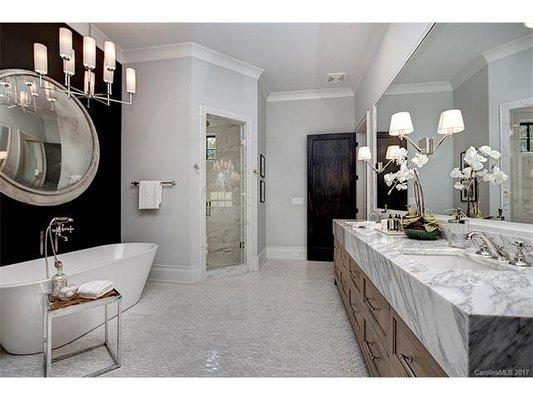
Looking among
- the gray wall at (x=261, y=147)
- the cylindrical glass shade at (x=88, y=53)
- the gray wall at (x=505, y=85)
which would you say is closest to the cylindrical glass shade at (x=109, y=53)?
the cylindrical glass shade at (x=88, y=53)

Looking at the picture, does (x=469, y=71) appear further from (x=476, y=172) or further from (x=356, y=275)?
(x=356, y=275)

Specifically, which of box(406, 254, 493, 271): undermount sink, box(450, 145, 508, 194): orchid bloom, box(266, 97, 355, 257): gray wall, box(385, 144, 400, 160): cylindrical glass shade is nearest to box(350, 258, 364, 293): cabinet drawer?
box(406, 254, 493, 271): undermount sink

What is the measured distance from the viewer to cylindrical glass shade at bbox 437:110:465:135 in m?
1.49

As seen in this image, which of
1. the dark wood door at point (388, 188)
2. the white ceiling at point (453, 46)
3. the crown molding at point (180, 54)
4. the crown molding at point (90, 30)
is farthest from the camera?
the crown molding at point (180, 54)

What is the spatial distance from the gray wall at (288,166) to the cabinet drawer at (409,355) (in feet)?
11.8

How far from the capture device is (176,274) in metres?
3.30

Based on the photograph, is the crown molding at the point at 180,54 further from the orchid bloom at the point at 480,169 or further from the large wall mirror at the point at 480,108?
the orchid bloom at the point at 480,169

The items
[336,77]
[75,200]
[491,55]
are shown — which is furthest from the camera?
[336,77]

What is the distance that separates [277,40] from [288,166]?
2.09 m

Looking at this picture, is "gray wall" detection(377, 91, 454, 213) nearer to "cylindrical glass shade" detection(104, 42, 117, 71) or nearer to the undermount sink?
the undermount sink

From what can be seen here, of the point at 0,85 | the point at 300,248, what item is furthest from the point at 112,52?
the point at 300,248

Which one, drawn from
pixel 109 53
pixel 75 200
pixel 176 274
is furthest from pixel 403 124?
pixel 75 200

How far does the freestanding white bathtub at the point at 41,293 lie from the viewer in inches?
64.9
